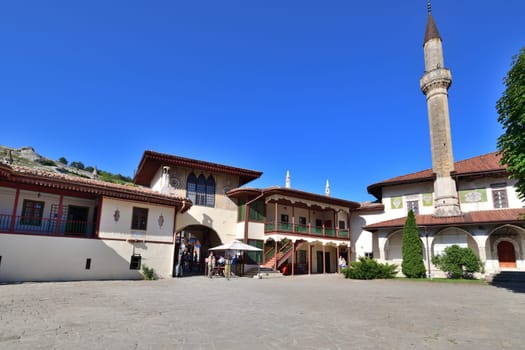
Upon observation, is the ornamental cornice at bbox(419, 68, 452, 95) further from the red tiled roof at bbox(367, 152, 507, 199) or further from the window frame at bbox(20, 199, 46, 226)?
the window frame at bbox(20, 199, 46, 226)

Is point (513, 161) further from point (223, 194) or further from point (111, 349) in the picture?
point (223, 194)

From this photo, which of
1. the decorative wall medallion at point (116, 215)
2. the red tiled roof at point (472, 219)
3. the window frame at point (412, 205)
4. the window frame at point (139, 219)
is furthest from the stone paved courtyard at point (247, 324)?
the window frame at point (412, 205)

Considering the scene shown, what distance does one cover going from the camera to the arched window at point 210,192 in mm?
22562

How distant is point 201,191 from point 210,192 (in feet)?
2.08

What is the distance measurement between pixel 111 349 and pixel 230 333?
5.55ft

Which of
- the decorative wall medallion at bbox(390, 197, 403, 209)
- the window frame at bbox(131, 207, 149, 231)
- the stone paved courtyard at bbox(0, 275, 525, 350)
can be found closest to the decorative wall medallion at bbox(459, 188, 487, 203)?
the decorative wall medallion at bbox(390, 197, 403, 209)

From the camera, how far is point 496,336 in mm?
5129

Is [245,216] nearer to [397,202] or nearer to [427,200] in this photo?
[397,202]

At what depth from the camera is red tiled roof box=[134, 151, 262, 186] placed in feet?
68.9

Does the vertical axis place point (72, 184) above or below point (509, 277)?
above

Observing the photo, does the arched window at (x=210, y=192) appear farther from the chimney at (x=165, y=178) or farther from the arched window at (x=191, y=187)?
the chimney at (x=165, y=178)

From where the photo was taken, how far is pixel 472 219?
65.8ft

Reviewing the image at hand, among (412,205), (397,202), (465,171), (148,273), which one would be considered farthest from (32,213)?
(465,171)

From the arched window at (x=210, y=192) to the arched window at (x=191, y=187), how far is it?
0.87 meters
